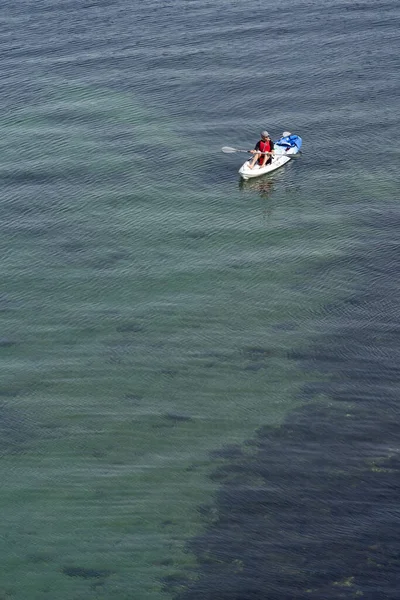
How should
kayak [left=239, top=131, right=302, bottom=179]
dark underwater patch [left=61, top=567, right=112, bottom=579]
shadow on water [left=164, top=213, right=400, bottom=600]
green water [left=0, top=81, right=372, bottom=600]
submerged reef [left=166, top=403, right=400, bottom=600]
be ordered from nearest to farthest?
→ submerged reef [left=166, top=403, right=400, bottom=600] → shadow on water [left=164, top=213, right=400, bottom=600] → dark underwater patch [left=61, top=567, right=112, bottom=579] → green water [left=0, top=81, right=372, bottom=600] → kayak [left=239, top=131, right=302, bottom=179]

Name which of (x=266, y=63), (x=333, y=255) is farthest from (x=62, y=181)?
(x=266, y=63)

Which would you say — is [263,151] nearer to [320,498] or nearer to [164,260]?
[164,260]

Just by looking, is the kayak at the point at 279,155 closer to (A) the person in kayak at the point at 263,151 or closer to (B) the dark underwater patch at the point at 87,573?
(A) the person in kayak at the point at 263,151

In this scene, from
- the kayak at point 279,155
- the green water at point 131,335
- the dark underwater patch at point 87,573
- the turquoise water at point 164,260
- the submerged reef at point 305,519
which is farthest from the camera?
the kayak at point 279,155

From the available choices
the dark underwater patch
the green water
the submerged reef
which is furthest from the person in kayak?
the dark underwater patch

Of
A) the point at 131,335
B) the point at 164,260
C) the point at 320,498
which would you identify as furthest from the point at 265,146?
the point at 320,498

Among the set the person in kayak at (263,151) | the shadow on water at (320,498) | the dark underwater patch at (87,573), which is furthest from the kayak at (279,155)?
the dark underwater patch at (87,573)

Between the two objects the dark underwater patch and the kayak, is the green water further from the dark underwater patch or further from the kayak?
the kayak

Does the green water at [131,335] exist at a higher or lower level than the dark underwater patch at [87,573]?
→ higher
